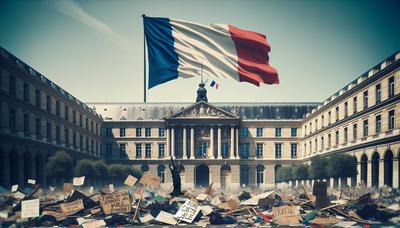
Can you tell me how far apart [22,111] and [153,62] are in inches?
1120

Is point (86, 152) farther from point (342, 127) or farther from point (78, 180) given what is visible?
point (78, 180)

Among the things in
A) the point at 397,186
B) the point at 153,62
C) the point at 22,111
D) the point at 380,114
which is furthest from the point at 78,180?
the point at 380,114

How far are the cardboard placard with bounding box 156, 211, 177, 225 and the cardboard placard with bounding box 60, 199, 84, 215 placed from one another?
12.8ft

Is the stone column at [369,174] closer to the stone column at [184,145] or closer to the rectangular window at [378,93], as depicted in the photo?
the rectangular window at [378,93]

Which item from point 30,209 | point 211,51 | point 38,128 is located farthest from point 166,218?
point 38,128

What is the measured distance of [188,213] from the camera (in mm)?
19641

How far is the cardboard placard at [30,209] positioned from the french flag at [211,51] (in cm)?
808

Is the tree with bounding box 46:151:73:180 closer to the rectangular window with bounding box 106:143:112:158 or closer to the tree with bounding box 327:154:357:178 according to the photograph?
the tree with bounding box 327:154:357:178

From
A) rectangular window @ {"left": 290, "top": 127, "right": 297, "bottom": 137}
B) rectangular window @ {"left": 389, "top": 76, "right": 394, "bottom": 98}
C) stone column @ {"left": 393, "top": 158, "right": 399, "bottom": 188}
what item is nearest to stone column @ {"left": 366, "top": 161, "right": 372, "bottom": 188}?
stone column @ {"left": 393, "top": 158, "right": 399, "bottom": 188}

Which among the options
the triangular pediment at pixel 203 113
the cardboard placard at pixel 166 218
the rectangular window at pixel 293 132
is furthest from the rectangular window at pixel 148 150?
the cardboard placard at pixel 166 218

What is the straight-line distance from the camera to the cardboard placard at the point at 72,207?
19.9 metres

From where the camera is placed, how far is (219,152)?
78.6 metres

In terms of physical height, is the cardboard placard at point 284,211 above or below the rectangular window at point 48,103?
below

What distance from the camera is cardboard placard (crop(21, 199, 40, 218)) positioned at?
1811 centimetres
